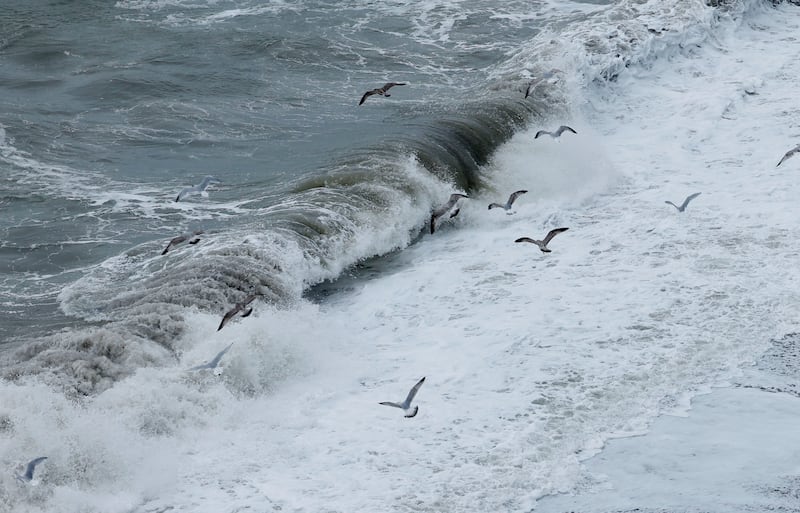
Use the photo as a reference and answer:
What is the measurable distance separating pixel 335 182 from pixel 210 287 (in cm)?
411

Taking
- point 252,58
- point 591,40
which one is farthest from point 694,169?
point 252,58

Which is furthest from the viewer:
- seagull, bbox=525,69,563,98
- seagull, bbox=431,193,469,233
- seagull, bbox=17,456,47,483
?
seagull, bbox=525,69,563,98

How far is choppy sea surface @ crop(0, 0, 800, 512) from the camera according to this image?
1001 cm

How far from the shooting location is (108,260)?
14.3 metres

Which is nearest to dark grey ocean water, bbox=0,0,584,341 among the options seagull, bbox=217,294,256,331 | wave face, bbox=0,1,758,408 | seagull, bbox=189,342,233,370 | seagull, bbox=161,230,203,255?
wave face, bbox=0,1,758,408

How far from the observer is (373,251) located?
15.1m

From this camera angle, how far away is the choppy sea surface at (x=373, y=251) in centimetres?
1001

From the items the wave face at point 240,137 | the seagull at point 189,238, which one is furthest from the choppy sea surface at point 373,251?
the seagull at point 189,238

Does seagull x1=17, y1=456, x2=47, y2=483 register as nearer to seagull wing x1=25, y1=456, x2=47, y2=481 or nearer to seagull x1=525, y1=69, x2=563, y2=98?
seagull wing x1=25, y1=456, x2=47, y2=481

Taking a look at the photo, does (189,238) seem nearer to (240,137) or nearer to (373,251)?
(373,251)

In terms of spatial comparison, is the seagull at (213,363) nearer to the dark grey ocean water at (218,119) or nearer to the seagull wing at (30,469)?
the dark grey ocean water at (218,119)

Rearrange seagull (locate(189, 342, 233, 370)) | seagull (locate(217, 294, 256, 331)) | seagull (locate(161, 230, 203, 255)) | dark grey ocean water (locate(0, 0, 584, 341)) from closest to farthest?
seagull (locate(189, 342, 233, 370)) < seagull (locate(217, 294, 256, 331)) < seagull (locate(161, 230, 203, 255)) < dark grey ocean water (locate(0, 0, 584, 341))

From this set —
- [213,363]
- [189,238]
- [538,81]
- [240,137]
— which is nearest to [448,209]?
[189,238]

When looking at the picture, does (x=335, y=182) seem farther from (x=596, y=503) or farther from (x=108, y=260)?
(x=596, y=503)
